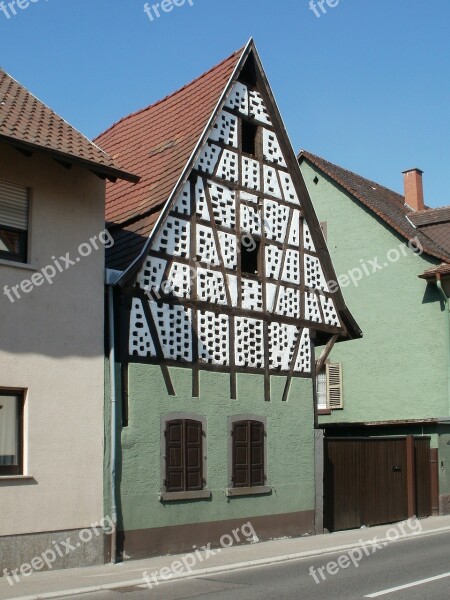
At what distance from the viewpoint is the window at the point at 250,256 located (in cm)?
1817

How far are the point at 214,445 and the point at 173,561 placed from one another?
261 centimetres

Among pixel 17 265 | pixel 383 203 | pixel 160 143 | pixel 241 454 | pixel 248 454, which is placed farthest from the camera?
pixel 383 203

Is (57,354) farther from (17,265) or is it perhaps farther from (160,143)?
(160,143)

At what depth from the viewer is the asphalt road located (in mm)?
10859

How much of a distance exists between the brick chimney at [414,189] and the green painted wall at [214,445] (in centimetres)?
1511

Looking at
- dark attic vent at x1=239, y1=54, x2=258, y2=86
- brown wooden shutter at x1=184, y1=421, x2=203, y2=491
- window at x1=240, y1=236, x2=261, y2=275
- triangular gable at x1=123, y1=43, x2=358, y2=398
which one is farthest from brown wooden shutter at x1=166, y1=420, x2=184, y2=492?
dark attic vent at x1=239, y1=54, x2=258, y2=86

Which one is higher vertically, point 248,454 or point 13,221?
point 13,221

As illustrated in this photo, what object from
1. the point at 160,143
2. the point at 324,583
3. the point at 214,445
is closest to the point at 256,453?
the point at 214,445

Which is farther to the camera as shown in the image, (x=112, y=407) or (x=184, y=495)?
(x=184, y=495)

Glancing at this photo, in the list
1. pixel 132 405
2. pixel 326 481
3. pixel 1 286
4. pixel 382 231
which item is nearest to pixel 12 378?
pixel 1 286

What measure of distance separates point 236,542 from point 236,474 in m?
1.25

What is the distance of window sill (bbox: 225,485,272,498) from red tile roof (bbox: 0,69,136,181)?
6192mm

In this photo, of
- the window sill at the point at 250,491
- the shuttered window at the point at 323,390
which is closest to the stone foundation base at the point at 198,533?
the window sill at the point at 250,491

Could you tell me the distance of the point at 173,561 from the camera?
48.2ft
